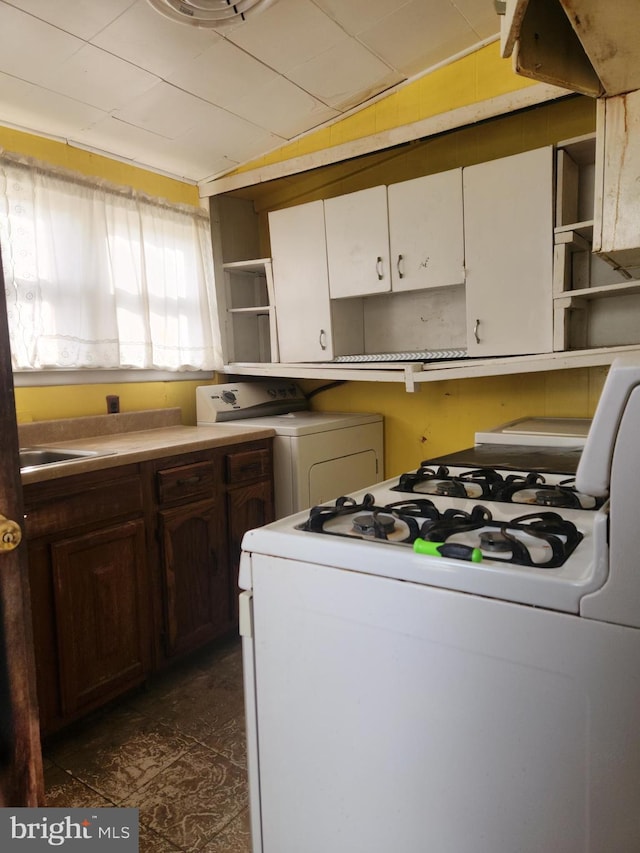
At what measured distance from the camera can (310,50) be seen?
2256mm

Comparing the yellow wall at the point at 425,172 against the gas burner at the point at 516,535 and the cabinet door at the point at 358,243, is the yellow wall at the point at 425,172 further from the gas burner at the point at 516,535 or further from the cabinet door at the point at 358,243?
the gas burner at the point at 516,535

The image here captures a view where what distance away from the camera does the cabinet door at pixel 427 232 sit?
8.00 ft

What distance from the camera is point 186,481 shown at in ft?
7.45

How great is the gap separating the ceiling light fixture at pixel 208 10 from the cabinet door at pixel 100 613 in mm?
1756

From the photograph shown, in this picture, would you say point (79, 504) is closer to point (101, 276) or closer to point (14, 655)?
point (14, 655)

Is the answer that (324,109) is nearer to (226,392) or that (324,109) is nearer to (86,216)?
(86,216)

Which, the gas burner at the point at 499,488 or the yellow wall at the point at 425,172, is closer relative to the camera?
the gas burner at the point at 499,488

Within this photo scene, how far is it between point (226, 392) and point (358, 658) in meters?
2.24

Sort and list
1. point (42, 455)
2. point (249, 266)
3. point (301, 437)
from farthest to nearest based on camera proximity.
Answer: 1. point (249, 266)
2. point (301, 437)
3. point (42, 455)

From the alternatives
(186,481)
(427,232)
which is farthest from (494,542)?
(427,232)

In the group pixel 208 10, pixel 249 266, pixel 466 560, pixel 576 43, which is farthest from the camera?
pixel 249 266

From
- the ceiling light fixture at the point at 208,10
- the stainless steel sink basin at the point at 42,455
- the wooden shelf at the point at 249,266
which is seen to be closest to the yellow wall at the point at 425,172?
the stainless steel sink basin at the point at 42,455

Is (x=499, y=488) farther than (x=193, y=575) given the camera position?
No

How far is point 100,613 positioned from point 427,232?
204cm
